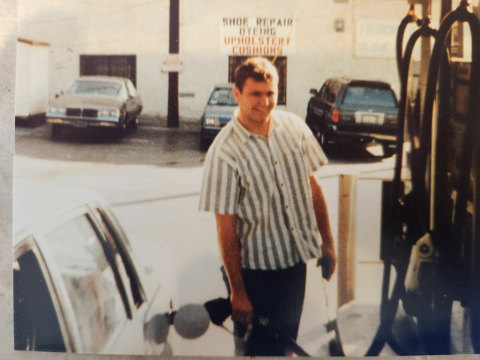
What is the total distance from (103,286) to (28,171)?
1057mm

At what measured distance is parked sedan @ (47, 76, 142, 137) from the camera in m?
3.74

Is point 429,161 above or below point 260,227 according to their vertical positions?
above

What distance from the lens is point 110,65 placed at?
373 cm

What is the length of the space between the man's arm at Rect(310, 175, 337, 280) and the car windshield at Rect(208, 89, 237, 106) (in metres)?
0.75

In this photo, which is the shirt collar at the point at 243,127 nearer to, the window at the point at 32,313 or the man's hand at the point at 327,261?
the man's hand at the point at 327,261

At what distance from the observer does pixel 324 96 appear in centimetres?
359

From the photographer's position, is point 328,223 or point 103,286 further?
point 328,223

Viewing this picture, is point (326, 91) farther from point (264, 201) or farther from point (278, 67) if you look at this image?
point (264, 201)

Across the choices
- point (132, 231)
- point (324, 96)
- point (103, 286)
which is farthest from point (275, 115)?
point (103, 286)

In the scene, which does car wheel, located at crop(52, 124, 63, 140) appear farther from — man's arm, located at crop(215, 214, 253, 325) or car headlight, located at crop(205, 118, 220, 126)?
man's arm, located at crop(215, 214, 253, 325)

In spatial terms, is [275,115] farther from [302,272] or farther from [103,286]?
[103,286]

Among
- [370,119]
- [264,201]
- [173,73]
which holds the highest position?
[173,73]

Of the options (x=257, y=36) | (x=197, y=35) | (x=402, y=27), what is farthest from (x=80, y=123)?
(x=402, y=27)

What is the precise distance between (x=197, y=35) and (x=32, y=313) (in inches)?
86.9
